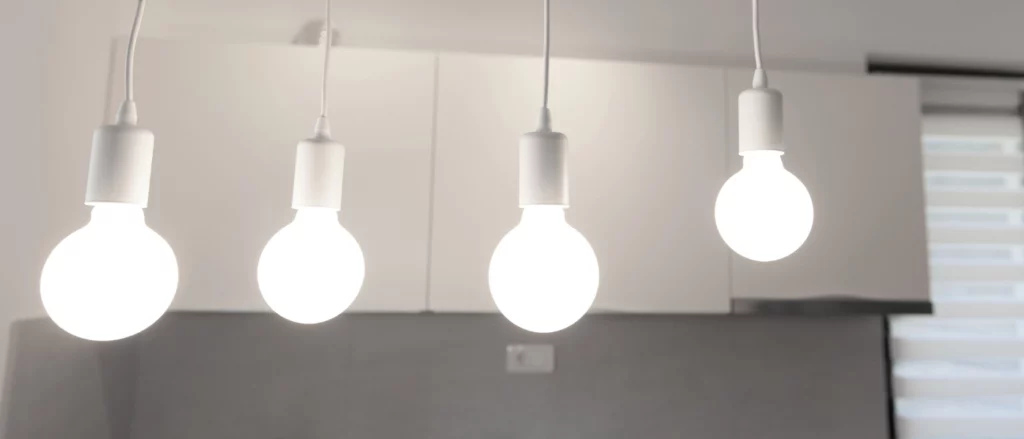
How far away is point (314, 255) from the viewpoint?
61cm

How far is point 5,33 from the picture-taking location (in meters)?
1.04

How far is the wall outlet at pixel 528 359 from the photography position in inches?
67.5

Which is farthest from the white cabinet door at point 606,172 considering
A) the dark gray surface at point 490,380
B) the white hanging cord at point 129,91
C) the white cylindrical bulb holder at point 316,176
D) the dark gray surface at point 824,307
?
the white hanging cord at point 129,91

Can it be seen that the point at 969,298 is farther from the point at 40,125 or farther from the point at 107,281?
the point at 40,125

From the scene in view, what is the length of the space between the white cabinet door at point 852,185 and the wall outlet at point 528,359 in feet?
2.00

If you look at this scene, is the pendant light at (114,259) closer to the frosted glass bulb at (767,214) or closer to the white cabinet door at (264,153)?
the frosted glass bulb at (767,214)

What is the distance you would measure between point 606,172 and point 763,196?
0.84 meters

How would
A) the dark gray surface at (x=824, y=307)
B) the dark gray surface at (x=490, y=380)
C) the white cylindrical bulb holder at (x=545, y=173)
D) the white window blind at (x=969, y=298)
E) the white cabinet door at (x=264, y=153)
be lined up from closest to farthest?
the white cylindrical bulb holder at (x=545, y=173) < the white cabinet door at (x=264, y=153) < the dark gray surface at (x=824, y=307) < the dark gray surface at (x=490, y=380) < the white window blind at (x=969, y=298)

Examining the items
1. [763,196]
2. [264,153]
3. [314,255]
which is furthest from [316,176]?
[264,153]

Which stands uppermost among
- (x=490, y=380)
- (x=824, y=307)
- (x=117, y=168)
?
(x=117, y=168)

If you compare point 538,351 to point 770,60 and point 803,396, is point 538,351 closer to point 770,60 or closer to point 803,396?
point 803,396

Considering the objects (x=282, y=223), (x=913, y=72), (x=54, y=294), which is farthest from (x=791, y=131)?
(x=54, y=294)

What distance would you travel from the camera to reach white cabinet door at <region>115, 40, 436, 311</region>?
1331 millimetres

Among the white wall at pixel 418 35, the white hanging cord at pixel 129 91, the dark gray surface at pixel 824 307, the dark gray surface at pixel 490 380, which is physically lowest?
the dark gray surface at pixel 490 380
